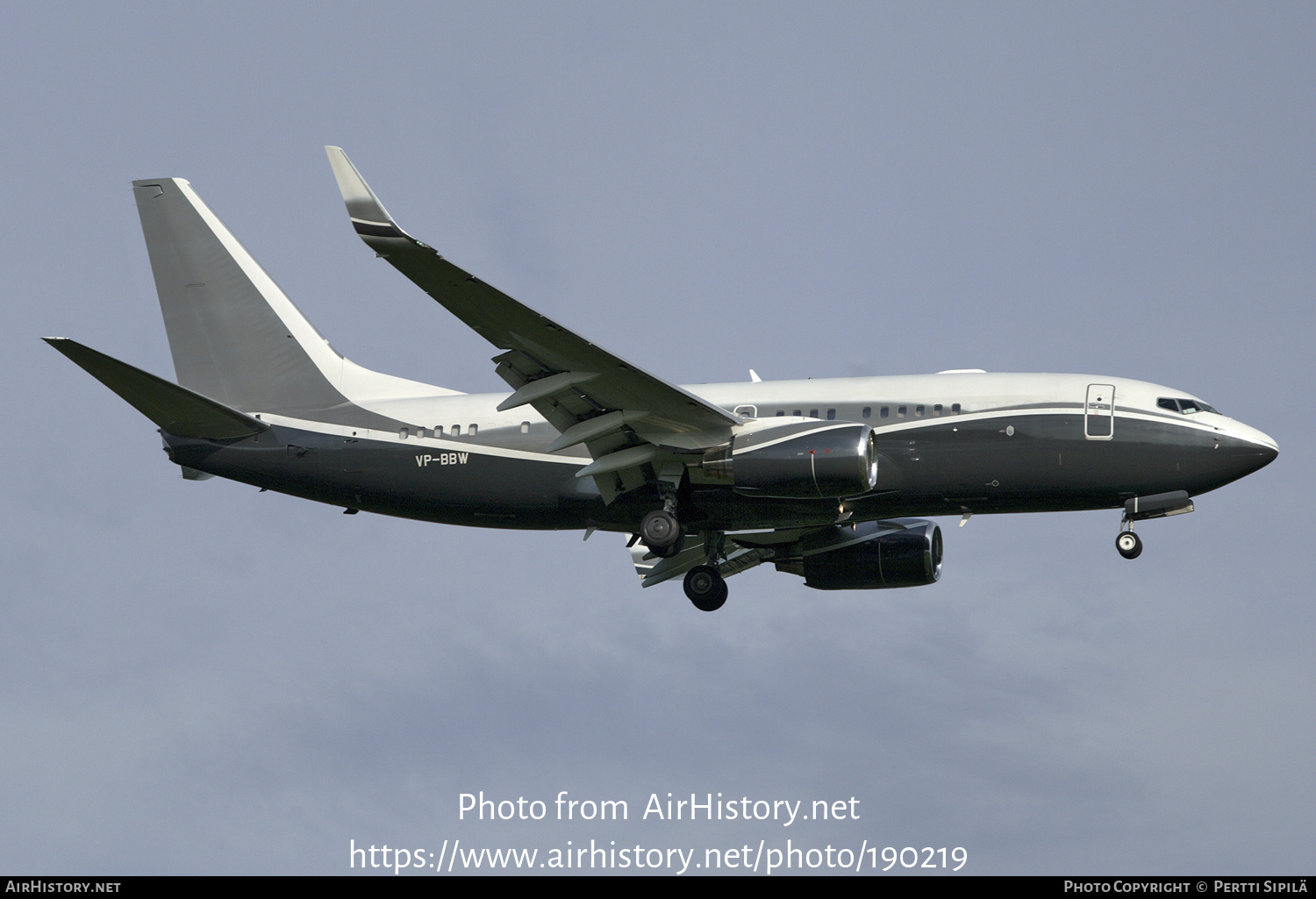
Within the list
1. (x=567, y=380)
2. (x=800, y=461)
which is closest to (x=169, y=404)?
(x=567, y=380)

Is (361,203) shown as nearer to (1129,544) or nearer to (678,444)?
(678,444)

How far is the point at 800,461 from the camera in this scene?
30.8 meters

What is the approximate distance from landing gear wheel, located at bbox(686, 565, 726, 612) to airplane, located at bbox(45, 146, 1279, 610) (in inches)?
2.2

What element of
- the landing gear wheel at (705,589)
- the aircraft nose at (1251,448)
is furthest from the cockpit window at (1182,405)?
the landing gear wheel at (705,589)

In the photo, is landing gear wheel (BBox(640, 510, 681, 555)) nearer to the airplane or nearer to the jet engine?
the airplane

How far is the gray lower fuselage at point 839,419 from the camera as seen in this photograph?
31.5 meters

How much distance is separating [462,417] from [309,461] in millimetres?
3862

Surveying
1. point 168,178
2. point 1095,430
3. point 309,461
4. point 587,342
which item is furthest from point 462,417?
point 1095,430

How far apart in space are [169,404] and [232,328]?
4.34 m

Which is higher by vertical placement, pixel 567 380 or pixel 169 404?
pixel 169 404

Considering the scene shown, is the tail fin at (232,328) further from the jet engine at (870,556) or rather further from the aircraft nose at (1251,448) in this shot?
the aircraft nose at (1251,448)

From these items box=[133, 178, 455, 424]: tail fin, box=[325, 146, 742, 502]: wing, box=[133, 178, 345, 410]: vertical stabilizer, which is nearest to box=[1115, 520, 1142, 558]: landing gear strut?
box=[325, 146, 742, 502]: wing

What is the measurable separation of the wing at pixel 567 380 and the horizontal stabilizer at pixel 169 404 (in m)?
7.87

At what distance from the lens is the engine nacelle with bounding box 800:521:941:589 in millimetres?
37406
